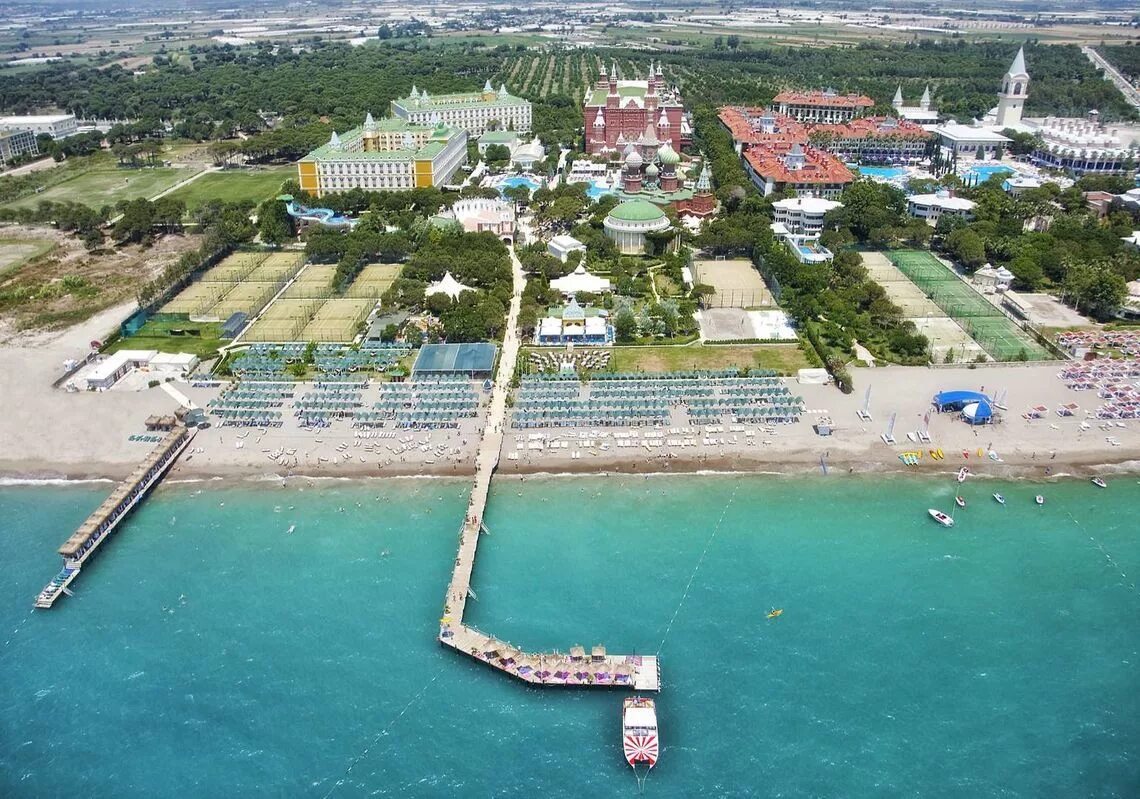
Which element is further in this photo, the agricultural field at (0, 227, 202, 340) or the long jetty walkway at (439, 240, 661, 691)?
the agricultural field at (0, 227, 202, 340)

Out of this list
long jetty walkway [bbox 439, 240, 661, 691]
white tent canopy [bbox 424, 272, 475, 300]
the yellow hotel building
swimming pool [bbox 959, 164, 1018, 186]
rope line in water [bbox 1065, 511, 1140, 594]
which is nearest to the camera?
long jetty walkway [bbox 439, 240, 661, 691]

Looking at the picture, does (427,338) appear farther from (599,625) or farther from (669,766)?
(669,766)

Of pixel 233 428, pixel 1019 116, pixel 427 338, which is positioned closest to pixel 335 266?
pixel 427 338

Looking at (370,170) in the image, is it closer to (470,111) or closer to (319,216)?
(319,216)

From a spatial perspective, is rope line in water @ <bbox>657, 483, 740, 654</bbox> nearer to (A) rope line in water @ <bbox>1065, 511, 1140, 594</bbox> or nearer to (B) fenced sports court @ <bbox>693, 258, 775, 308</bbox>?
(A) rope line in water @ <bbox>1065, 511, 1140, 594</bbox>

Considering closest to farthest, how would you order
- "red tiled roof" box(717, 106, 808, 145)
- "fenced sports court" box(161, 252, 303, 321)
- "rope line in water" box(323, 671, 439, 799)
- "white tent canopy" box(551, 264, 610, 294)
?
"rope line in water" box(323, 671, 439, 799) < "fenced sports court" box(161, 252, 303, 321) < "white tent canopy" box(551, 264, 610, 294) < "red tiled roof" box(717, 106, 808, 145)

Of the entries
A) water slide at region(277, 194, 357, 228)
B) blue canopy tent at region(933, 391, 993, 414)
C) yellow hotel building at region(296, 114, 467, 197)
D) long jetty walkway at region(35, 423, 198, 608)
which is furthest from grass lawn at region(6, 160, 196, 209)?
blue canopy tent at region(933, 391, 993, 414)
